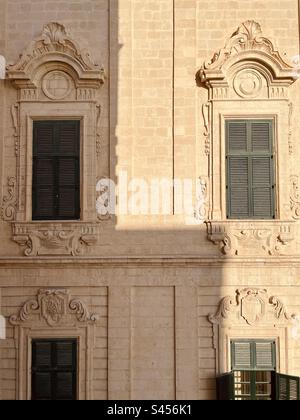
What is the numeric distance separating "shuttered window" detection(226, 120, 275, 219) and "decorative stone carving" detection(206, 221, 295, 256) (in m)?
0.21

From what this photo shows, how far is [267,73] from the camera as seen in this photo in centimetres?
1989

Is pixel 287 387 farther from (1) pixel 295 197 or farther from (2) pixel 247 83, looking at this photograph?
(2) pixel 247 83

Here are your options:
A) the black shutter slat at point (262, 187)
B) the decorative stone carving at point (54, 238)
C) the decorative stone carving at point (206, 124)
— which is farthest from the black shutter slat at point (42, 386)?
the decorative stone carving at point (206, 124)

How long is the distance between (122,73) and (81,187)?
7.03ft

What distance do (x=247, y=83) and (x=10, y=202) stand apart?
4.64 meters

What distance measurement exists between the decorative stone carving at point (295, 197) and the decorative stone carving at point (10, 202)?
15.8 ft

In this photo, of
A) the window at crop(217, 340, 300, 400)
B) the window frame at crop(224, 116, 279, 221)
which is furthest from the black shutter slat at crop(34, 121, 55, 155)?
the window at crop(217, 340, 300, 400)

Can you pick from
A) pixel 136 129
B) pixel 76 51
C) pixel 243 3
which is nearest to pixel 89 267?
pixel 136 129

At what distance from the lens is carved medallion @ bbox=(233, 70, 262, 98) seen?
65.3ft

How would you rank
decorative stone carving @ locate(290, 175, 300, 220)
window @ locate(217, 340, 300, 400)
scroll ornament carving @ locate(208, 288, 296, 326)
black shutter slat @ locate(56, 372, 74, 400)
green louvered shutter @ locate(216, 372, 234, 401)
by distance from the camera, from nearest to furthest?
green louvered shutter @ locate(216, 372, 234, 401)
window @ locate(217, 340, 300, 400)
black shutter slat @ locate(56, 372, 74, 400)
scroll ornament carving @ locate(208, 288, 296, 326)
decorative stone carving @ locate(290, 175, 300, 220)

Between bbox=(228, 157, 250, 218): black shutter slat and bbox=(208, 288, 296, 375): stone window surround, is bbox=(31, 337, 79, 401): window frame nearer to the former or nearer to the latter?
bbox=(208, 288, 296, 375): stone window surround

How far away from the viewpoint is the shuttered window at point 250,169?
64.7ft

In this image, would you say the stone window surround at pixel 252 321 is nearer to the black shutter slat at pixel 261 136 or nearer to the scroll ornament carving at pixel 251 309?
the scroll ornament carving at pixel 251 309

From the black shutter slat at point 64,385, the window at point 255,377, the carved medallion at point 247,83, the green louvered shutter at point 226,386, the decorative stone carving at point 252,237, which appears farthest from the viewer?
the carved medallion at point 247,83
